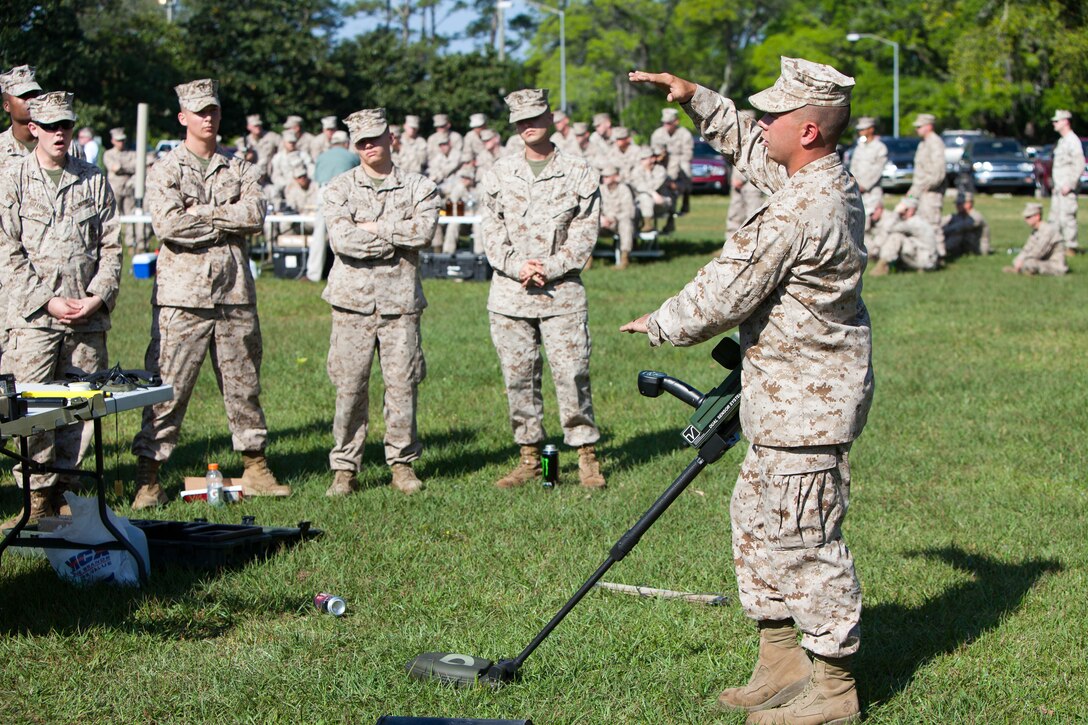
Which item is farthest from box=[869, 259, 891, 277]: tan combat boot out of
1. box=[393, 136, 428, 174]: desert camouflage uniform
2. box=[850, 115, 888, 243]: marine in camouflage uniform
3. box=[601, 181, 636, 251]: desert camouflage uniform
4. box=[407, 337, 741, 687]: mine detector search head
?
box=[407, 337, 741, 687]: mine detector search head

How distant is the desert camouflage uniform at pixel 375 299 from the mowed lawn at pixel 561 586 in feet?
1.42

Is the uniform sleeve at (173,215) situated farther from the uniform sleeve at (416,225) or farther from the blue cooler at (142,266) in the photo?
the blue cooler at (142,266)

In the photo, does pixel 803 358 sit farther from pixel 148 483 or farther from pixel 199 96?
pixel 148 483

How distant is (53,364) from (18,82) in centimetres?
167

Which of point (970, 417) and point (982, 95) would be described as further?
point (982, 95)

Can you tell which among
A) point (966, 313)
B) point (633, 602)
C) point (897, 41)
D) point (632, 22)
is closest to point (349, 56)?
point (632, 22)

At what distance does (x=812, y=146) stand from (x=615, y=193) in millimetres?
17077

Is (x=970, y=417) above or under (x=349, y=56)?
under

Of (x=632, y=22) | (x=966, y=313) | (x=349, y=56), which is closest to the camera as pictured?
(x=966, y=313)

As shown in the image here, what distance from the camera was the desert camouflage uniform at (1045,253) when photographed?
18812 mm

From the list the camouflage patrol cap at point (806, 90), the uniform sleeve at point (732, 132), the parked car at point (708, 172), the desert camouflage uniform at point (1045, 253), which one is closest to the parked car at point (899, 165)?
the parked car at point (708, 172)

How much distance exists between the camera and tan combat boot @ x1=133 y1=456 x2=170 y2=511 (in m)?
7.83

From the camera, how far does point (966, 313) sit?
609 inches

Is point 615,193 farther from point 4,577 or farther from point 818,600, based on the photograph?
point 818,600
